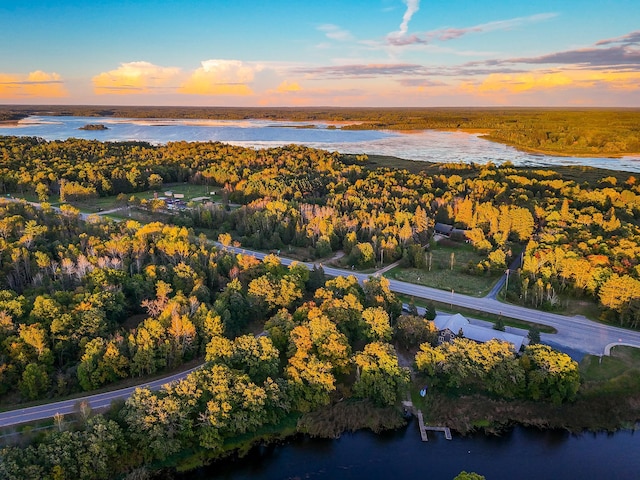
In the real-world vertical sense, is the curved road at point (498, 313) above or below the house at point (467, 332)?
below

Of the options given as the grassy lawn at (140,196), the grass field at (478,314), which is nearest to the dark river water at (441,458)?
the grass field at (478,314)

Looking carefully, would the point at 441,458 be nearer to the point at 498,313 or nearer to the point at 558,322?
the point at 498,313

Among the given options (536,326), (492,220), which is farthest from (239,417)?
(492,220)

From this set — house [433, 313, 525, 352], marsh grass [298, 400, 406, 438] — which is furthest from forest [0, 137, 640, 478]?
house [433, 313, 525, 352]

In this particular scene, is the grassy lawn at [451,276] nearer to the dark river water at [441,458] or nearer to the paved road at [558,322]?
the paved road at [558,322]

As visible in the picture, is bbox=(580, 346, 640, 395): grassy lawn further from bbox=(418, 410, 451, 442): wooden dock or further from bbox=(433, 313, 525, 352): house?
bbox=(418, 410, 451, 442): wooden dock
